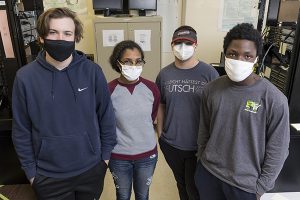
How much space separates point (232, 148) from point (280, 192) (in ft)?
3.80

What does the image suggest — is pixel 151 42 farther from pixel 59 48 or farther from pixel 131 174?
pixel 59 48

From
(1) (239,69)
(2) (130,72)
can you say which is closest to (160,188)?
(2) (130,72)

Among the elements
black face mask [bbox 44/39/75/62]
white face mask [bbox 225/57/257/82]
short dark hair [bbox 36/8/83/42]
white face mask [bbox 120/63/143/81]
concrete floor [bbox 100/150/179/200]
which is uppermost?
short dark hair [bbox 36/8/83/42]

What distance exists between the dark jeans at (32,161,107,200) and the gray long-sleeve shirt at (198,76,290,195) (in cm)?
61

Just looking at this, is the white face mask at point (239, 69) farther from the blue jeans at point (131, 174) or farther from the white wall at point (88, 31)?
the white wall at point (88, 31)

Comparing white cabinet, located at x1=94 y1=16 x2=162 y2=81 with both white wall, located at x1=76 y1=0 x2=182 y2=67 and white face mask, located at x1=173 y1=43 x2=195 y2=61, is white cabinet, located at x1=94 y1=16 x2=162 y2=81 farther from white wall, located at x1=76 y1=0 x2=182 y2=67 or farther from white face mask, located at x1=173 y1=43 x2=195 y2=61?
white face mask, located at x1=173 y1=43 x2=195 y2=61

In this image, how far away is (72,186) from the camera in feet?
4.35

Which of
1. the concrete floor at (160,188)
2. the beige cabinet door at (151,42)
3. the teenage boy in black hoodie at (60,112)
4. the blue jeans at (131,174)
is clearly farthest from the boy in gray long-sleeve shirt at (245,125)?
the beige cabinet door at (151,42)

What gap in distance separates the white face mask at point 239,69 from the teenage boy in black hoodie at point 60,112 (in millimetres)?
632

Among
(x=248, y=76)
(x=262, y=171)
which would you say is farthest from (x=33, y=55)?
(x=262, y=171)

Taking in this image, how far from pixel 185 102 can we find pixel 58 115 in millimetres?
705

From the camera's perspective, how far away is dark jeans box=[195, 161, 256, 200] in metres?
1.21

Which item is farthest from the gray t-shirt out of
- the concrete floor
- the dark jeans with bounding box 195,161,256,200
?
the concrete floor

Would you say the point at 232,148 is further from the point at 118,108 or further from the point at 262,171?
the point at 118,108
